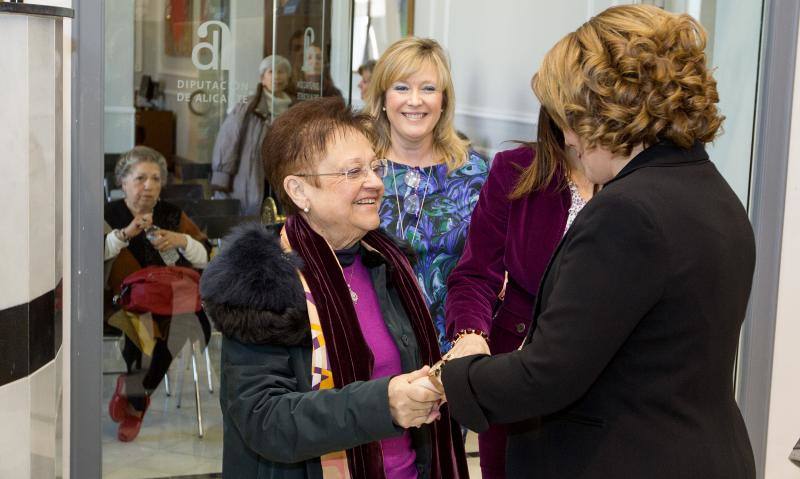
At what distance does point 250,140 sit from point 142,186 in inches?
16.3

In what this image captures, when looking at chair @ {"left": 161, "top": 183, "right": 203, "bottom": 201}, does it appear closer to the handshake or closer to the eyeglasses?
Answer: the eyeglasses

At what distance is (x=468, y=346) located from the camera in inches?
90.8

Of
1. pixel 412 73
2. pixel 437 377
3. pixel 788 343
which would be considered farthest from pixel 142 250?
pixel 788 343

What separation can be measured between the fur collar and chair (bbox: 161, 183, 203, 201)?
4.89 feet

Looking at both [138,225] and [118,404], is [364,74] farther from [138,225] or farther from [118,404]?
[118,404]

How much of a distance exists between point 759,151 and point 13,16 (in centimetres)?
272

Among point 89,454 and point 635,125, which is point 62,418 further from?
point 635,125

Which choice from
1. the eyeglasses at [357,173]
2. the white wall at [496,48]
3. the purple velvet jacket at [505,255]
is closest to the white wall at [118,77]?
the white wall at [496,48]

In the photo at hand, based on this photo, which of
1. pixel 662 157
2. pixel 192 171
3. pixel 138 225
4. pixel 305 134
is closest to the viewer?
pixel 662 157

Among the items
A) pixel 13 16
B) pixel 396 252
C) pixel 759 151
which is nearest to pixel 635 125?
pixel 396 252

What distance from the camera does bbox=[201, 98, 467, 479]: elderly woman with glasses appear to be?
1.84 m

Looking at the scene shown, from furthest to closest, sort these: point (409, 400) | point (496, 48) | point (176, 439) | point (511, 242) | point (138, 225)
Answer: point (496, 48) → point (176, 439) → point (138, 225) → point (511, 242) → point (409, 400)

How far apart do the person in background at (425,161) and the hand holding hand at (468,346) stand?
76 cm

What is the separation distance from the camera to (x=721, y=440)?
1.70m
